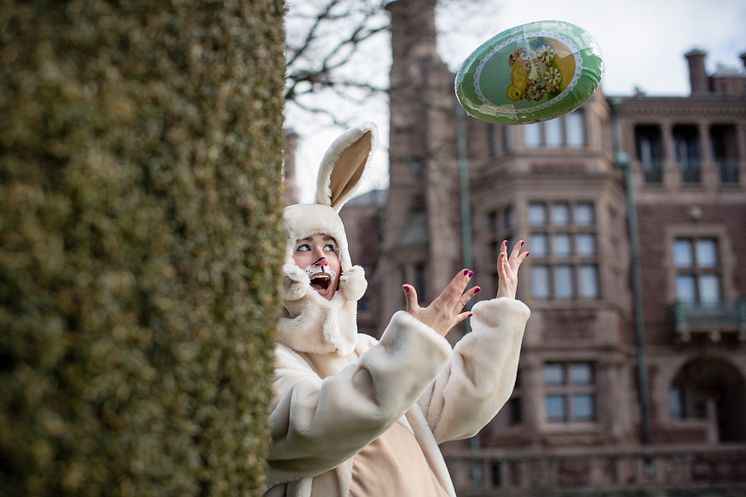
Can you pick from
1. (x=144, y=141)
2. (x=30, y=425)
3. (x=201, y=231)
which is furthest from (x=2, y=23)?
(x=30, y=425)

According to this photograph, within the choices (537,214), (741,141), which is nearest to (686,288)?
(741,141)

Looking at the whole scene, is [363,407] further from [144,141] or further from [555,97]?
[555,97]

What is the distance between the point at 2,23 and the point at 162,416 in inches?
32.0

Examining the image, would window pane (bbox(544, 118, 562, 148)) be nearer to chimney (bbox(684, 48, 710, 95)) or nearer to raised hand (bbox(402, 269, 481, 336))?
chimney (bbox(684, 48, 710, 95))

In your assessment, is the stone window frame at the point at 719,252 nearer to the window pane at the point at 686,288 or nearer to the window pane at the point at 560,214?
the window pane at the point at 686,288

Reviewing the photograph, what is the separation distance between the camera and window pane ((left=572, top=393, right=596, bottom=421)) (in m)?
18.8

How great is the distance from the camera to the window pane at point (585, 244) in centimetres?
1961

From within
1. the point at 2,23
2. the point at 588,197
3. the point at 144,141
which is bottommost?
the point at 144,141

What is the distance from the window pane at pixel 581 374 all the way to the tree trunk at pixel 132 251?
17.4 meters

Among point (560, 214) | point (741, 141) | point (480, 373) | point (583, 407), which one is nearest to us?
point (480, 373)

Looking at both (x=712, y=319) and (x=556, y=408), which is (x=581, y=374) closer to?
(x=556, y=408)

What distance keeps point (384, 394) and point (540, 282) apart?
Result: 56.2 feet

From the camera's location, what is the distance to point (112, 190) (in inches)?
70.2

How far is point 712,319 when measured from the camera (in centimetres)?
2012
